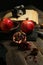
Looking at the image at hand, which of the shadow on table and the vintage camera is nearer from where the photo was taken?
the shadow on table

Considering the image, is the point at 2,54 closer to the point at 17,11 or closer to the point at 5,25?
the point at 5,25

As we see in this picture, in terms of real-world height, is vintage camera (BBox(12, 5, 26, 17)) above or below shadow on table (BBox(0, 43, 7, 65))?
above

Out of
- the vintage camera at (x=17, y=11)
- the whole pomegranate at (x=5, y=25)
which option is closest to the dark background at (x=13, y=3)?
the vintage camera at (x=17, y=11)

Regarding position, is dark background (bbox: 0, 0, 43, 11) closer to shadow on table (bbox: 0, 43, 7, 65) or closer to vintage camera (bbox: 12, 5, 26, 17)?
vintage camera (bbox: 12, 5, 26, 17)

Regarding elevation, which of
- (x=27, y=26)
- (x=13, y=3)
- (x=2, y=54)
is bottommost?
(x=2, y=54)

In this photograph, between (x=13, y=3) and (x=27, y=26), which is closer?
(x=27, y=26)

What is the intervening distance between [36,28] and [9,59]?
34 centimetres

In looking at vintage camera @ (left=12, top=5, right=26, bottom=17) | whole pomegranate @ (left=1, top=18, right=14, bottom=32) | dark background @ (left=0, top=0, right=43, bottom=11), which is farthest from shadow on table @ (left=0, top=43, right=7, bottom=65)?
dark background @ (left=0, top=0, right=43, bottom=11)

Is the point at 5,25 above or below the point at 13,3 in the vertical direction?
below

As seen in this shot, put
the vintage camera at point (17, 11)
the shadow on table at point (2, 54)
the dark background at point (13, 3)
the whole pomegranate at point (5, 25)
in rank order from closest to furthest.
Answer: the shadow on table at point (2, 54)
the whole pomegranate at point (5, 25)
the vintage camera at point (17, 11)
the dark background at point (13, 3)

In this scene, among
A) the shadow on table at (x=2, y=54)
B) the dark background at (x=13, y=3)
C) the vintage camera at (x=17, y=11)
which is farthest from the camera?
the dark background at (x=13, y=3)

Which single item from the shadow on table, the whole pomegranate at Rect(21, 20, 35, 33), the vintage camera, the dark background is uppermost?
the dark background

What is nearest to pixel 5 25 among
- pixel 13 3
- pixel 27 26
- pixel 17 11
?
pixel 27 26

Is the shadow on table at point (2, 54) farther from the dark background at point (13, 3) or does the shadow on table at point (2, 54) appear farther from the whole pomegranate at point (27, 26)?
the dark background at point (13, 3)
